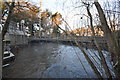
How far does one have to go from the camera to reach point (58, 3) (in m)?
1.61

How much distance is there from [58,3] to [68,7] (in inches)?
6.5

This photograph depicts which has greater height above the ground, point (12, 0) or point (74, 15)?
point (12, 0)

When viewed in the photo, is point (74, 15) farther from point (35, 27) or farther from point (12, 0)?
point (35, 27)

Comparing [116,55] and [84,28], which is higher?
[84,28]

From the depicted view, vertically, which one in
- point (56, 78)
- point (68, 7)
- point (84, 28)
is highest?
point (68, 7)

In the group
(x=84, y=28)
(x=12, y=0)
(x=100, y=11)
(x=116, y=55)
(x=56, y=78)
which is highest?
(x=12, y=0)

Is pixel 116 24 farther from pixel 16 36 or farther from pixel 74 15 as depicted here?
pixel 16 36

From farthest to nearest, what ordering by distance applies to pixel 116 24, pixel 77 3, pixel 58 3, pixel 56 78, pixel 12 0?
pixel 56 78, pixel 12 0, pixel 58 3, pixel 77 3, pixel 116 24

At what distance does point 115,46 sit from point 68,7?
97cm

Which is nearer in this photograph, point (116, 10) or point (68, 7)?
point (116, 10)

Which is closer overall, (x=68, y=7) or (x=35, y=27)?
(x=68, y=7)

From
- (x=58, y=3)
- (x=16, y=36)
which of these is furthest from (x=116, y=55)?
(x=16, y=36)

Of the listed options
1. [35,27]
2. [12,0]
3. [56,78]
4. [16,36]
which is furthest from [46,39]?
[12,0]

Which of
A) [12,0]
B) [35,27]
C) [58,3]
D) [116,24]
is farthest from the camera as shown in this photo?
[35,27]
